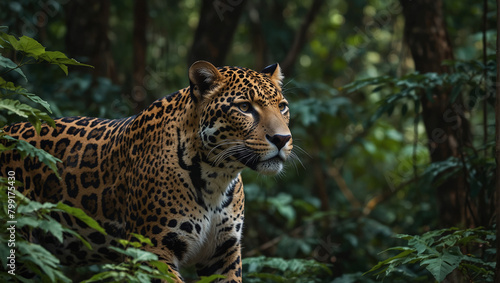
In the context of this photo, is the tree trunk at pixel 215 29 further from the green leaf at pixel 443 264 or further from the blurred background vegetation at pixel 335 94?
the green leaf at pixel 443 264

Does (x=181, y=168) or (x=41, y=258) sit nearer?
(x=41, y=258)

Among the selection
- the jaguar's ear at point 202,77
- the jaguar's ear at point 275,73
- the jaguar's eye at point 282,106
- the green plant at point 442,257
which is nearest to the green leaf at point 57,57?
the jaguar's ear at point 202,77

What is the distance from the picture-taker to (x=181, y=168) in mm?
4805

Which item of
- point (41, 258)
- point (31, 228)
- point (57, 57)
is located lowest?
point (41, 258)

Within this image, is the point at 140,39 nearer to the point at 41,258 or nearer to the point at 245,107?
the point at 245,107

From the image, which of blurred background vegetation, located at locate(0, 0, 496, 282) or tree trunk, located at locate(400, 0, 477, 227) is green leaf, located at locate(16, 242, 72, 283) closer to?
blurred background vegetation, located at locate(0, 0, 496, 282)

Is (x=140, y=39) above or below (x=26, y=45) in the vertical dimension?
above

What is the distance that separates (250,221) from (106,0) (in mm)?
4271

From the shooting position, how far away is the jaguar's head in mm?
4539

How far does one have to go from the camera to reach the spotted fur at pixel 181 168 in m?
4.64

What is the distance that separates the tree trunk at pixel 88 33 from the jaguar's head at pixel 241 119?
4.85 meters

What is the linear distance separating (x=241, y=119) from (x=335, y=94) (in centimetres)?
561

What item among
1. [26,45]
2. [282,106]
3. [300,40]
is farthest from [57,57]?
[300,40]

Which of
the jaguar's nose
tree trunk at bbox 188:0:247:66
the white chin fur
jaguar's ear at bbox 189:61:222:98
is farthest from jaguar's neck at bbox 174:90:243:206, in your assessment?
tree trunk at bbox 188:0:247:66
